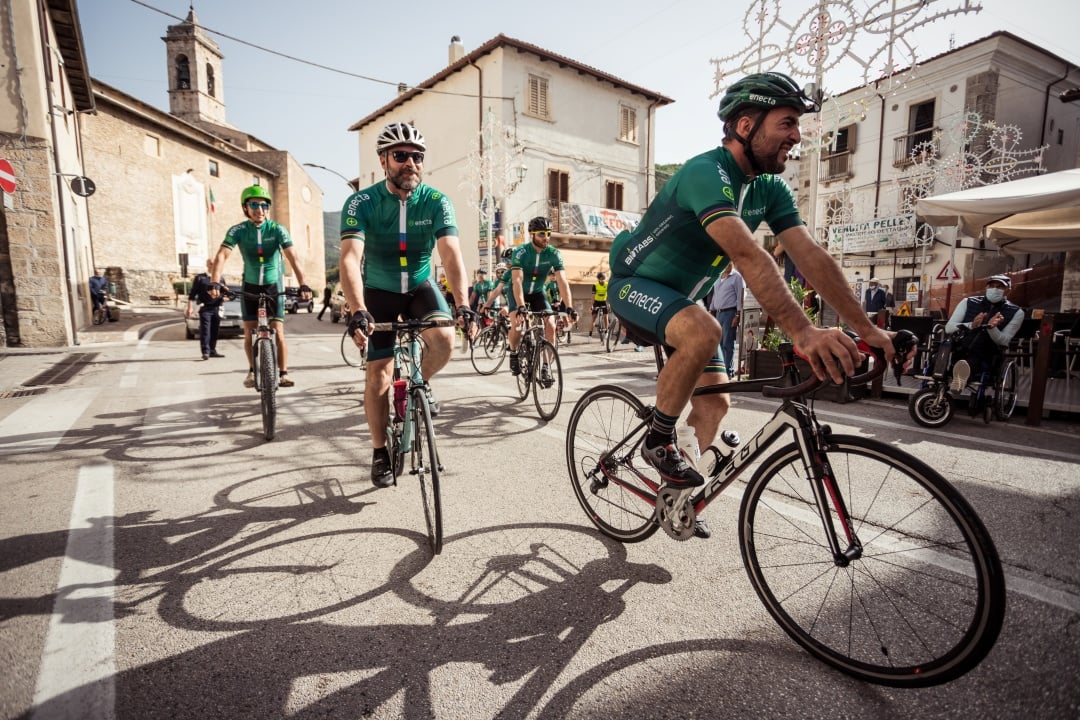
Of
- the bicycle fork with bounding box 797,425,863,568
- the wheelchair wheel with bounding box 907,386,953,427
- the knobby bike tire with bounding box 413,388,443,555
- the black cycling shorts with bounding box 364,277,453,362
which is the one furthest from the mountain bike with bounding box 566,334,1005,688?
the wheelchair wheel with bounding box 907,386,953,427

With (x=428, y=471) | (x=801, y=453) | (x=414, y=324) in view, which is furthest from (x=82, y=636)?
(x=801, y=453)

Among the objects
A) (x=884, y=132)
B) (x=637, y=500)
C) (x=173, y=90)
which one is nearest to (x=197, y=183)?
(x=173, y=90)

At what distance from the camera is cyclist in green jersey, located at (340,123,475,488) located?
3.54 m

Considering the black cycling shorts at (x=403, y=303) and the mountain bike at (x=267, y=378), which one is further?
the mountain bike at (x=267, y=378)

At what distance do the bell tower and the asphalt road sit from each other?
211 feet

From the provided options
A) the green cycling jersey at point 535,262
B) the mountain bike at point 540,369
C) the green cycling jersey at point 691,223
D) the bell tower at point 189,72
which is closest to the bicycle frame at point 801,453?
the green cycling jersey at point 691,223

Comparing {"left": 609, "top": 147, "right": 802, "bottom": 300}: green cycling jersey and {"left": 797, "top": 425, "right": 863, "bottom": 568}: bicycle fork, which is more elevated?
{"left": 609, "top": 147, "right": 802, "bottom": 300}: green cycling jersey

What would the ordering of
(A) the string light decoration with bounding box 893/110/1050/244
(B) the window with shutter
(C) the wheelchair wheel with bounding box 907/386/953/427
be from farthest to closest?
(B) the window with shutter, (A) the string light decoration with bounding box 893/110/1050/244, (C) the wheelchair wheel with bounding box 907/386/953/427

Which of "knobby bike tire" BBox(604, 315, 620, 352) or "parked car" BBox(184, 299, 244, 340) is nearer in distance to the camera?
"knobby bike tire" BBox(604, 315, 620, 352)

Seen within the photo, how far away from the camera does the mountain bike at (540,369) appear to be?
5.88 metres

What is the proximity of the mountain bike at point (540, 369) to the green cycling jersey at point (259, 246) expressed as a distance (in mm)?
3052

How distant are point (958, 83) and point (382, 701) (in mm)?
29808

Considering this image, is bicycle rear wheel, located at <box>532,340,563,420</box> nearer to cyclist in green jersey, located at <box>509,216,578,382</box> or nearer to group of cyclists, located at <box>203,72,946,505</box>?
cyclist in green jersey, located at <box>509,216,578,382</box>

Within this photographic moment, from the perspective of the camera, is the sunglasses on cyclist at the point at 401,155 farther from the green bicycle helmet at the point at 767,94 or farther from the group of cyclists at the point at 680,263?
the green bicycle helmet at the point at 767,94
